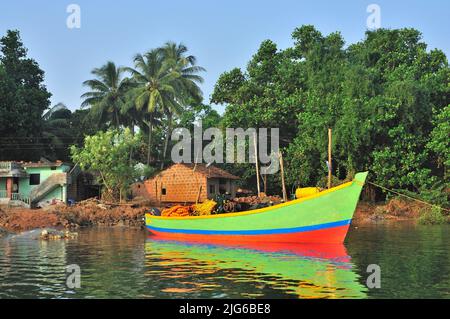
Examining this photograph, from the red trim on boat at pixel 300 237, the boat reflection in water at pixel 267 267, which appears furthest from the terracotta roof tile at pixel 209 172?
the boat reflection in water at pixel 267 267

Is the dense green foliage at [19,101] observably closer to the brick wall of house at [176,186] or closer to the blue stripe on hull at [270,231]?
the brick wall of house at [176,186]

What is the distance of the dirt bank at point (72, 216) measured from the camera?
31922 mm

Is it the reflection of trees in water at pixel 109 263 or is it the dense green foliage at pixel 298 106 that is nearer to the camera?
the reflection of trees in water at pixel 109 263

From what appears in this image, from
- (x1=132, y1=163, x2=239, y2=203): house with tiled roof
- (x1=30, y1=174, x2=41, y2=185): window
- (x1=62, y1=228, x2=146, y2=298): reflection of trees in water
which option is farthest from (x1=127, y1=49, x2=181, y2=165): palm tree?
(x1=62, y1=228, x2=146, y2=298): reflection of trees in water

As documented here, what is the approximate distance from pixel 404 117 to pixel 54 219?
93.2 ft

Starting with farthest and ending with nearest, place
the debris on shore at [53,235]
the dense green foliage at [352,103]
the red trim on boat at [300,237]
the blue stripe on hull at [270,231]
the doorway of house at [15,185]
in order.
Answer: the doorway of house at [15,185]
the dense green foliage at [352,103]
the debris on shore at [53,235]
the red trim on boat at [300,237]
the blue stripe on hull at [270,231]

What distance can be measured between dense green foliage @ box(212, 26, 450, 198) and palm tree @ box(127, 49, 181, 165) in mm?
4554

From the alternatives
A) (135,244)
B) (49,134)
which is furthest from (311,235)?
(49,134)

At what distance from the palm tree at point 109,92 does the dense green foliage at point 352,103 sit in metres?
9.98

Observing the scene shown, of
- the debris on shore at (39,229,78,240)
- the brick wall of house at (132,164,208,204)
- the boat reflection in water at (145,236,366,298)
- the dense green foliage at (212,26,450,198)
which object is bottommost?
the boat reflection in water at (145,236,366,298)

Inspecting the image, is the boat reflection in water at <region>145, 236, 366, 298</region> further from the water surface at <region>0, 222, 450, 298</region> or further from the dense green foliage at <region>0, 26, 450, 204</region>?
the dense green foliage at <region>0, 26, 450, 204</region>

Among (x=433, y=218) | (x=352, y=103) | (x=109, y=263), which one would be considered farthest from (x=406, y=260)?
(x=352, y=103)

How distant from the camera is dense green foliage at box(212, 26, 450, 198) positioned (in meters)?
41.8

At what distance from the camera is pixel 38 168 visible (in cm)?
4428
